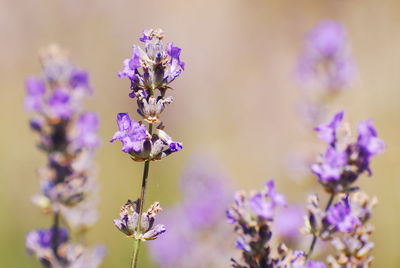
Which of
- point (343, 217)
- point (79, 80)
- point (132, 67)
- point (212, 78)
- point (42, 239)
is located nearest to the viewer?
point (132, 67)

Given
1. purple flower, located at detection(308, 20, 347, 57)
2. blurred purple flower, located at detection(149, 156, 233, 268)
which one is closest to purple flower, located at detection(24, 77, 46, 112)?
blurred purple flower, located at detection(149, 156, 233, 268)

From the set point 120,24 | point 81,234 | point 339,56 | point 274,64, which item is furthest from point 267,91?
point 81,234

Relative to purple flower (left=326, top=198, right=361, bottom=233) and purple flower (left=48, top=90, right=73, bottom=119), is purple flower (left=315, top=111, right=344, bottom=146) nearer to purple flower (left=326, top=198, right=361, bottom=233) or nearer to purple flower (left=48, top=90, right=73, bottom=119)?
purple flower (left=326, top=198, right=361, bottom=233)

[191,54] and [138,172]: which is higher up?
[191,54]

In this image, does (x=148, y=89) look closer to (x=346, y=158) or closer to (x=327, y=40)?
(x=346, y=158)

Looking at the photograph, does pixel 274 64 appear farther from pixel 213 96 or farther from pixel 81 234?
pixel 81 234

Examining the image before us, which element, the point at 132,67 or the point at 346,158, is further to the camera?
the point at 346,158

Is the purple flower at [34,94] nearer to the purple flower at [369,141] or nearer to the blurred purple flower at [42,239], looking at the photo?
the blurred purple flower at [42,239]

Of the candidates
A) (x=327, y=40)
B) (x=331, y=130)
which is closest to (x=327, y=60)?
(x=327, y=40)
